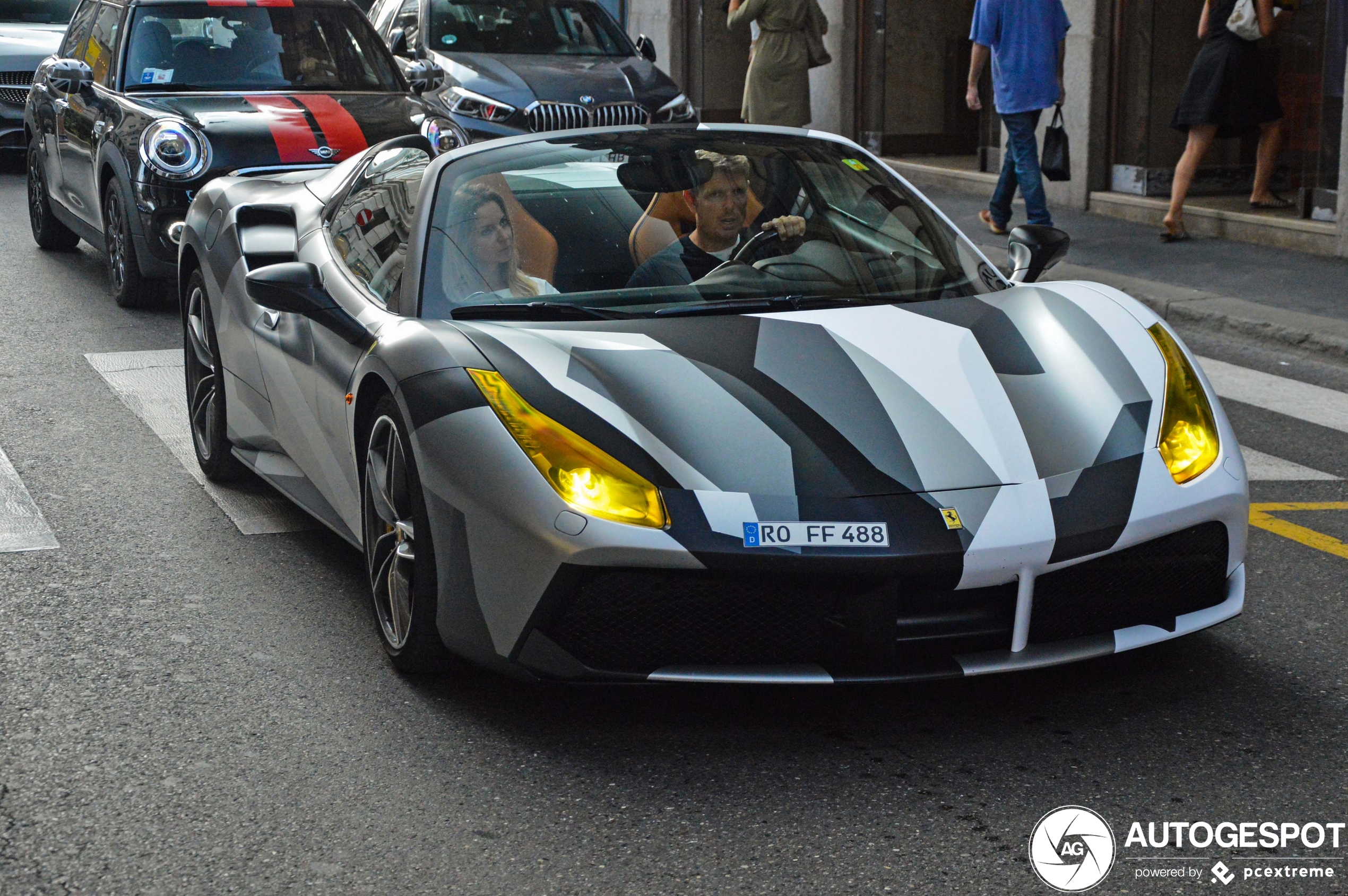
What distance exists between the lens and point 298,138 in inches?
352

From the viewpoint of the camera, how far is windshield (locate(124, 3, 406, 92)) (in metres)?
9.79

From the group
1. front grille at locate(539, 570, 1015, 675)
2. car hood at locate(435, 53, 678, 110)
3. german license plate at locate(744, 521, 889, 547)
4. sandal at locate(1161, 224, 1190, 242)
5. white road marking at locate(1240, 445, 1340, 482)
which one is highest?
car hood at locate(435, 53, 678, 110)

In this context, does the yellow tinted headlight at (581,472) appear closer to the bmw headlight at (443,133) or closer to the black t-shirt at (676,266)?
the black t-shirt at (676,266)

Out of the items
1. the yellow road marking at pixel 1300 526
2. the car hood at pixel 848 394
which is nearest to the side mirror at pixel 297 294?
the car hood at pixel 848 394

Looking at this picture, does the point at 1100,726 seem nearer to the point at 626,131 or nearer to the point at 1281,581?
the point at 1281,581

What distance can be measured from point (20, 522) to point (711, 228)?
94.8 inches

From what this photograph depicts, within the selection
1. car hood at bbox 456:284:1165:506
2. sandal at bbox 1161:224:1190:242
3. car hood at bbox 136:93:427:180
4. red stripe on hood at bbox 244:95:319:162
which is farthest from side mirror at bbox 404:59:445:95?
car hood at bbox 456:284:1165:506

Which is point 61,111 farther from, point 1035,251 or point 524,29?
point 1035,251

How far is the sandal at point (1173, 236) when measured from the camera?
11.6 m

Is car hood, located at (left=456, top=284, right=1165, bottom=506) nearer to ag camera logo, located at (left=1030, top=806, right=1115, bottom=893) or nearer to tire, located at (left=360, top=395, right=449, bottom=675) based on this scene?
tire, located at (left=360, top=395, right=449, bottom=675)

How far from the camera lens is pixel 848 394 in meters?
3.83

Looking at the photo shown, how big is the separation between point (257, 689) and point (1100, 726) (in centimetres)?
189

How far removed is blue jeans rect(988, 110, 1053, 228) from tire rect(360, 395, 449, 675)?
25.3 ft

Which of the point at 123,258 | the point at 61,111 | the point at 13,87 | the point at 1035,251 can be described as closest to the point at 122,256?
the point at 123,258
